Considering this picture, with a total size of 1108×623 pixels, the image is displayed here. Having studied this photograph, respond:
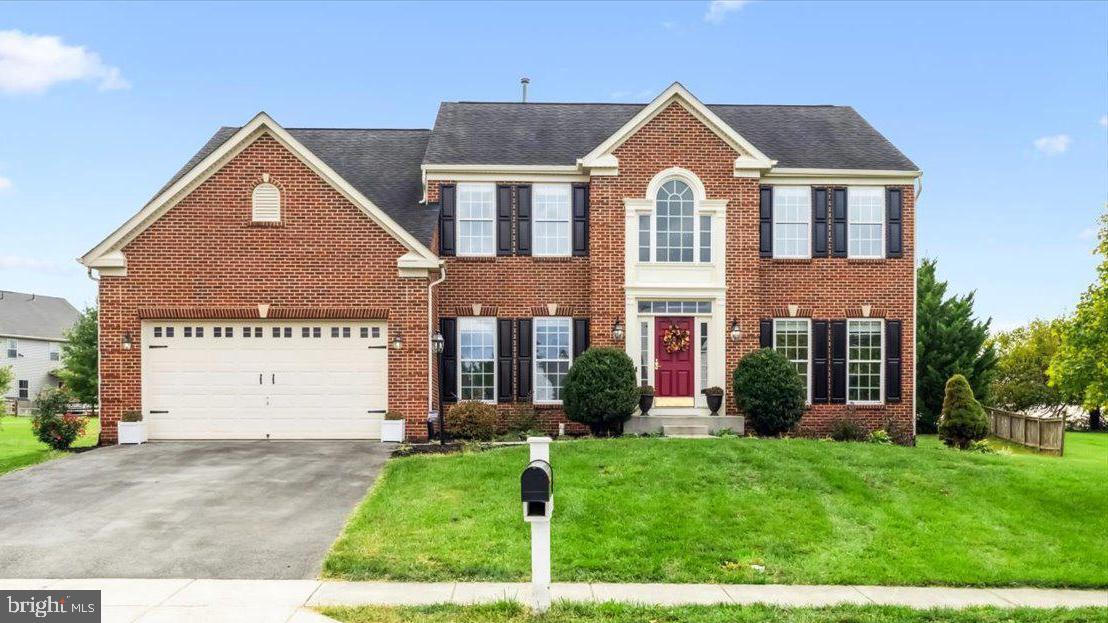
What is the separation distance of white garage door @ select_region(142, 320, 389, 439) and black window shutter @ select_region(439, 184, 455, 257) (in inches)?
117

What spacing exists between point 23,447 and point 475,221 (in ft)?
47.0

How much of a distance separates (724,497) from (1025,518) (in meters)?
4.10

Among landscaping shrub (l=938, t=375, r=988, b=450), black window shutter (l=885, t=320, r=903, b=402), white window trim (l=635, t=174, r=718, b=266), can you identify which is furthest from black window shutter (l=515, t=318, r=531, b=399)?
landscaping shrub (l=938, t=375, r=988, b=450)

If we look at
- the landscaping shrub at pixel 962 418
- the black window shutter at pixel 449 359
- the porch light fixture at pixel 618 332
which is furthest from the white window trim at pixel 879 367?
the black window shutter at pixel 449 359

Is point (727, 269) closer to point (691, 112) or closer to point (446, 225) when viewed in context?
point (691, 112)

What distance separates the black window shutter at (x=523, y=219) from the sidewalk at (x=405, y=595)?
11.8 metres

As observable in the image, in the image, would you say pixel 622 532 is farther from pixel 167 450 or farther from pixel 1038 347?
pixel 1038 347

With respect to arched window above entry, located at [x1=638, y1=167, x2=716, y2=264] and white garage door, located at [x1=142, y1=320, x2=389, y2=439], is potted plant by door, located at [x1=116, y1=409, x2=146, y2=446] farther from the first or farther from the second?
arched window above entry, located at [x1=638, y1=167, x2=716, y2=264]

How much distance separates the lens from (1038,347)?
34.8m

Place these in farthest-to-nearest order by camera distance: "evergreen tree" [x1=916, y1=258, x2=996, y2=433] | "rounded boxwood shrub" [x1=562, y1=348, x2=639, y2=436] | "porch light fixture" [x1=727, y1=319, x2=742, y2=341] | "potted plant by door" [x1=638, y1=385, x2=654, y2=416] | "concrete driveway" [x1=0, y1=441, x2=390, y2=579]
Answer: "evergreen tree" [x1=916, y1=258, x2=996, y2=433]
"porch light fixture" [x1=727, y1=319, x2=742, y2=341]
"potted plant by door" [x1=638, y1=385, x2=654, y2=416]
"rounded boxwood shrub" [x1=562, y1=348, x2=639, y2=436]
"concrete driveway" [x1=0, y1=441, x2=390, y2=579]

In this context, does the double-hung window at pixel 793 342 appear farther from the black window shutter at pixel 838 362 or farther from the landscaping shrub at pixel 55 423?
the landscaping shrub at pixel 55 423

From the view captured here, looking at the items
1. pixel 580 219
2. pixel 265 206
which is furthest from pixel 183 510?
pixel 580 219

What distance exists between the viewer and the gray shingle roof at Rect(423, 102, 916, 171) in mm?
20094

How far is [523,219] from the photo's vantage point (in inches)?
774
